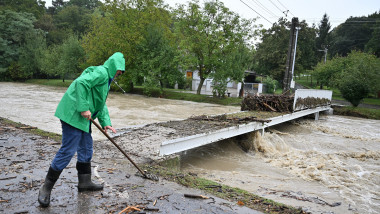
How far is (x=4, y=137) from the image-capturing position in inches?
270

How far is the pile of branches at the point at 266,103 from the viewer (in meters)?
13.8

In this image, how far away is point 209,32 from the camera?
26.0 metres

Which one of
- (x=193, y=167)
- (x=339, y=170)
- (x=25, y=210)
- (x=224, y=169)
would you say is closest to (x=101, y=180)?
(x=25, y=210)

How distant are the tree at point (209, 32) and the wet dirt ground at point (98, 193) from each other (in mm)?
21362

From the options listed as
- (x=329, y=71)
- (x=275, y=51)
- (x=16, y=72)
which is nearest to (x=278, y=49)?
(x=275, y=51)

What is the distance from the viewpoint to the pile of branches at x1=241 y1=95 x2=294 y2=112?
1378cm

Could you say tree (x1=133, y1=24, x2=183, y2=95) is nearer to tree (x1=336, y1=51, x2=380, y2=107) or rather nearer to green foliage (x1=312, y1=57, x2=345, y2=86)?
tree (x1=336, y1=51, x2=380, y2=107)

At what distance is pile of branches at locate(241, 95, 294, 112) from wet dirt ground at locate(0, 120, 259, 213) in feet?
31.2

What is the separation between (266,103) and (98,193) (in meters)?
11.2

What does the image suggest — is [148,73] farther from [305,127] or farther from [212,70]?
[305,127]

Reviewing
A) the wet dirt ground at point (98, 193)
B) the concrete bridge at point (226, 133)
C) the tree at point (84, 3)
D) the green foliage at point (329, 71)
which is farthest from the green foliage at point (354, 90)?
the tree at point (84, 3)

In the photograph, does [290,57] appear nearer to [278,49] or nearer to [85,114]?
[85,114]

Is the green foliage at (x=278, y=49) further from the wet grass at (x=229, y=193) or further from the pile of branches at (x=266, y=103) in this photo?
the wet grass at (x=229, y=193)

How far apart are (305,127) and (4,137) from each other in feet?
49.3
